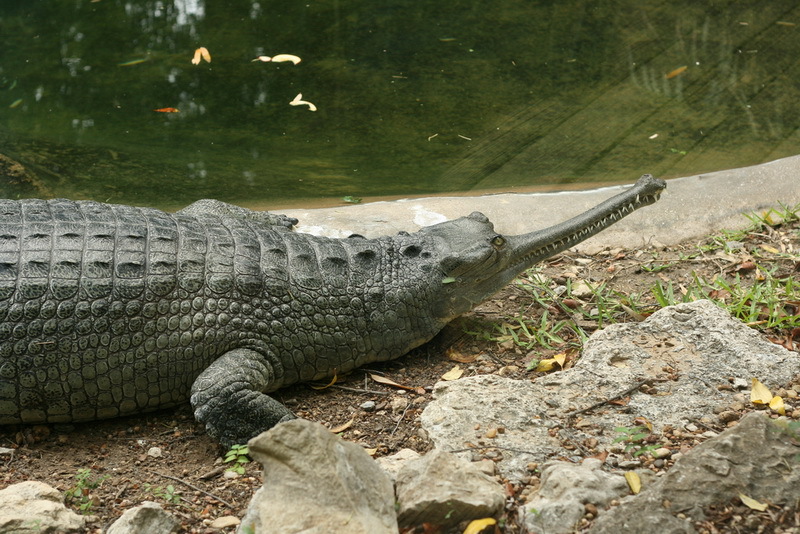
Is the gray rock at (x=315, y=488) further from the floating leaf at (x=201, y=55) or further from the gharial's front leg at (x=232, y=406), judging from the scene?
the floating leaf at (x=201, y=55)

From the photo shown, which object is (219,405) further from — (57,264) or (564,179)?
(564,179)

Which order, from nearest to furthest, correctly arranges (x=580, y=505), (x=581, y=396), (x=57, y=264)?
(x=580, y=505) → (x=581, y=396) → (x=57, y=264)

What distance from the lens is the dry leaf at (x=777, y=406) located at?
11.6 ft

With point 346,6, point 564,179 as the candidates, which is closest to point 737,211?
point 564,179

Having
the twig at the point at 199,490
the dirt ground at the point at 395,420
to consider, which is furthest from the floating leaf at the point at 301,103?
the twig at the point at 199,490

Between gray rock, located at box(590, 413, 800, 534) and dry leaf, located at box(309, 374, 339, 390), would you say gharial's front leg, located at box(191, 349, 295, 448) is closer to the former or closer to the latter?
dry leaf, located at box(309, 374, 339, 390)

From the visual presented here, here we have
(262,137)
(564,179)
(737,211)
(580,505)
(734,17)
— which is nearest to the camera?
(580,505)

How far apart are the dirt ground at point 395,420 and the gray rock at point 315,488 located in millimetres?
225

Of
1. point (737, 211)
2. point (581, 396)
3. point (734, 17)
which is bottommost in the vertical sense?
point (581, 396)

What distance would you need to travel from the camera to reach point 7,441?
416 cm

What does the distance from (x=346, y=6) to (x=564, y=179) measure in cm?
446

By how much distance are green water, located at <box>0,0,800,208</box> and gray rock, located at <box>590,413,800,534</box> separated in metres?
4.25

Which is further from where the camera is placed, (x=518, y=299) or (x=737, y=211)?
(x=737, y=211)

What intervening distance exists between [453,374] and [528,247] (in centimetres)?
89
